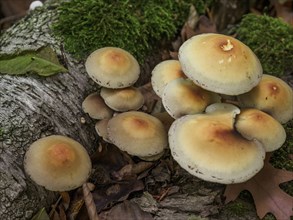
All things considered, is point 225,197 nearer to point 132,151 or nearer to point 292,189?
point 292,189

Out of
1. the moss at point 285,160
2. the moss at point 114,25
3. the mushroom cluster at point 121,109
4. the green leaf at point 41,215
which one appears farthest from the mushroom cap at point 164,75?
the green leaf at point 41,215

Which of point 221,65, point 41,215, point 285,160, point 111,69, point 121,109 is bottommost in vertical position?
point 285,160

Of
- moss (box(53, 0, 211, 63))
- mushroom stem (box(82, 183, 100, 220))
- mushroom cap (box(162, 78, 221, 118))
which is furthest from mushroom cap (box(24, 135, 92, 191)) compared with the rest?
moss (box(53, 0, 211, 63))

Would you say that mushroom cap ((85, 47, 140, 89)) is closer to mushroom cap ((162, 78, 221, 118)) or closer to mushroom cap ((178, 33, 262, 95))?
mushroom cap ((162, 78, 221, 118))

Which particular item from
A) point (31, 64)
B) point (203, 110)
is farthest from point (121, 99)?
point (31, 64)

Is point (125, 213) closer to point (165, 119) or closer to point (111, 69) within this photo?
point (165, 119)

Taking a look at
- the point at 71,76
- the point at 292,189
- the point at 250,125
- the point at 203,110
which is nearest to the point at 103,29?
the point at 71,76
